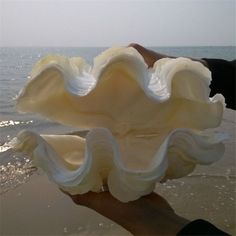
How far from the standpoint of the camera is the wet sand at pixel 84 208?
10.3 ft

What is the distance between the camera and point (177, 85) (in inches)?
52.9

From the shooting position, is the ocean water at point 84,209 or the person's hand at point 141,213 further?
the ocean water at point 84,209

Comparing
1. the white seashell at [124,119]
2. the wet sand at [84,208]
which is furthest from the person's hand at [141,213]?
the wet sand at [84,208]

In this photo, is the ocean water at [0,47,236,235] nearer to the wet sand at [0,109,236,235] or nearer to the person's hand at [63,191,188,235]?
the wet sand at [0,109,236,235]

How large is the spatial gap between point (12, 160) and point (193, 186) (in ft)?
8.04

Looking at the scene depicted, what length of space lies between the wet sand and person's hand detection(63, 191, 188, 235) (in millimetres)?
1595

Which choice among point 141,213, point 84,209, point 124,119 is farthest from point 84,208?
point 124,119

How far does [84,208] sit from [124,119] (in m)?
2.26

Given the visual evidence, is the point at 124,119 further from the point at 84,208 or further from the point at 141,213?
the point at 84,208

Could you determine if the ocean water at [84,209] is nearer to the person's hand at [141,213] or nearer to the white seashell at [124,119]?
the person's hand at [141,213]

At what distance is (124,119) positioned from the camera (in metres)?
1.43

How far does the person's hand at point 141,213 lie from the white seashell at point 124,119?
108 mm

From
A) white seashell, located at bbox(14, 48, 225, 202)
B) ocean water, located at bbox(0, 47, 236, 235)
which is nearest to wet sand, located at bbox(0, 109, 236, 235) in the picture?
ocean water, located at bbox(0, 47, 236, 235)

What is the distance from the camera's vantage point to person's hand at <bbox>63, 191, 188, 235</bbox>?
1362 mm
